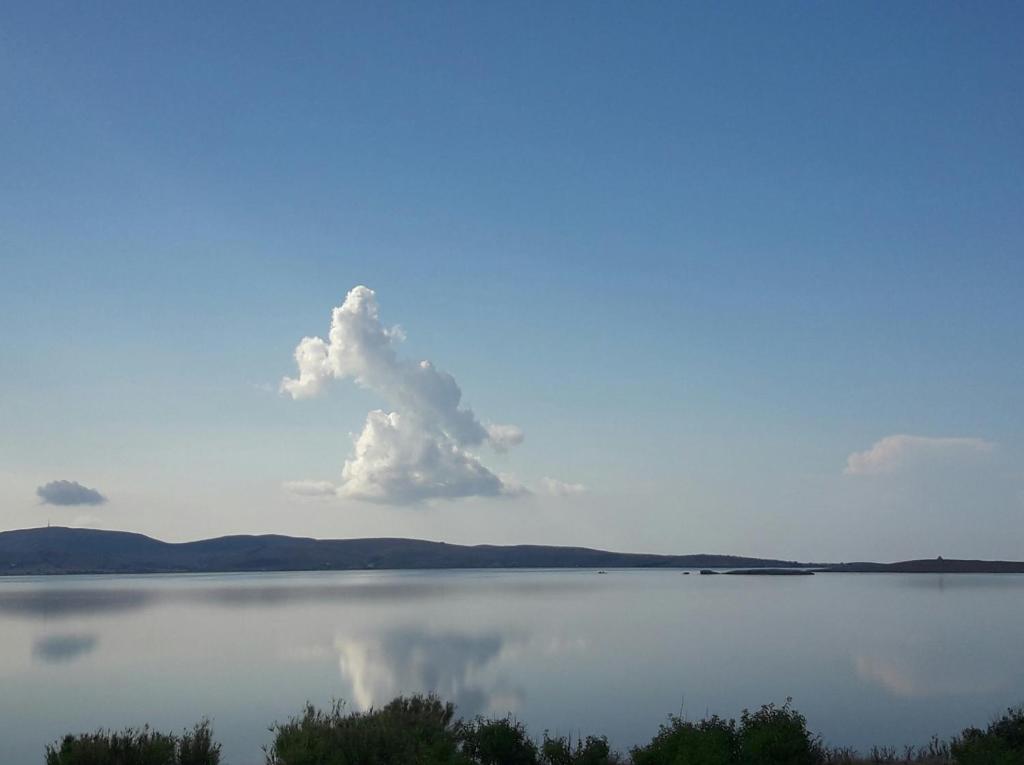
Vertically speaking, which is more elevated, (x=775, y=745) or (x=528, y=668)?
(x=775, y=745)

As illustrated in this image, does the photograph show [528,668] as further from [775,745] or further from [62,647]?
[62,647]

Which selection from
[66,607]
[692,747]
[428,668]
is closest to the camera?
[692,747]

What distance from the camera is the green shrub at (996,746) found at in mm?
14008

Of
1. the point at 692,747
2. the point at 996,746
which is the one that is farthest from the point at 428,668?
the point at 996,746

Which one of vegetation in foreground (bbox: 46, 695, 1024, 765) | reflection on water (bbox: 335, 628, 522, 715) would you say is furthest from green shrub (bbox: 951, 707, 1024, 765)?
reflection on water (bbox: 335, 628, 522, 715)

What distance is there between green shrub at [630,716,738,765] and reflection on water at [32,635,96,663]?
31.4 meters

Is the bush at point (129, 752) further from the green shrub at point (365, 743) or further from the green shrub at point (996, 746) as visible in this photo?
the green shrub at point (996, 746)

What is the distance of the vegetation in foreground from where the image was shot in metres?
14.9

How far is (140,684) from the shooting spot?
31.9 m

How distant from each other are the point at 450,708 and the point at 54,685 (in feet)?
57.8

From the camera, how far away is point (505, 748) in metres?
16.4

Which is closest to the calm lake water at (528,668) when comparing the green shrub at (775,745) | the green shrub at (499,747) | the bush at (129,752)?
the bush at (129,752)

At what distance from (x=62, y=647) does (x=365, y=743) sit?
111 feet

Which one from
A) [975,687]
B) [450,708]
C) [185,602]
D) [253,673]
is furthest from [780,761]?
[185,602]
